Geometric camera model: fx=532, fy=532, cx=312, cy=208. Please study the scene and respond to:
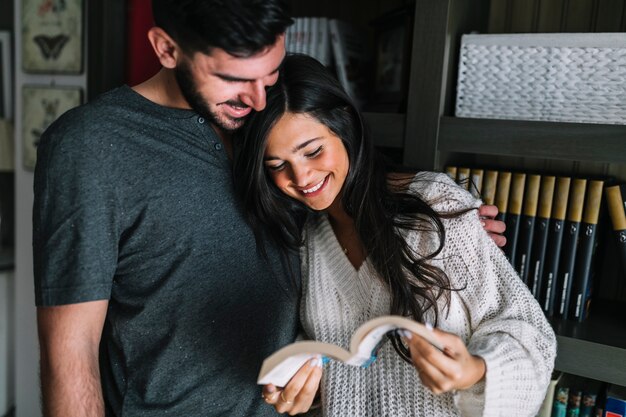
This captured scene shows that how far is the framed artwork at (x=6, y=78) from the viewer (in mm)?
2273

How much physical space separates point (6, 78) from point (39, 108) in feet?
1.62

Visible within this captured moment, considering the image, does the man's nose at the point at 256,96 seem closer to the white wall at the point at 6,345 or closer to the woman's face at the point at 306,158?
the woman's face at the point at 306,158

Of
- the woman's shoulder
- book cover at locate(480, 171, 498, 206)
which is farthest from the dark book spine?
the woman's shoulder

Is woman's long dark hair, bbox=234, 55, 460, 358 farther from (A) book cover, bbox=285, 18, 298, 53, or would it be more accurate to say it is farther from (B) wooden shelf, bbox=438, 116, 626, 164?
(A) book cover, bbox=285, 18, 298, 53

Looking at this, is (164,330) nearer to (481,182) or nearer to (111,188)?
(111,188)

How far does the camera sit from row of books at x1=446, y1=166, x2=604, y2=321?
1265 millimetres

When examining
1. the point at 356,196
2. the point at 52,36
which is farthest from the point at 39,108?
the point at 356,196

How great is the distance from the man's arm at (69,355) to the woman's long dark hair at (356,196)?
39 centimetres

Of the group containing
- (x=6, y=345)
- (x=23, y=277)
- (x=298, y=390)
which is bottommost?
(x=6, y=345)

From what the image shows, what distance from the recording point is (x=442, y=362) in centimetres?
84

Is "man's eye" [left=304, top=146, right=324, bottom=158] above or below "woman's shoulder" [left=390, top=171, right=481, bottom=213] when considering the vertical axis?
above

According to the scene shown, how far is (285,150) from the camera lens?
1.09 metres

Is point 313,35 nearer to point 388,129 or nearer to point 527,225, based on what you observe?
point 388,129

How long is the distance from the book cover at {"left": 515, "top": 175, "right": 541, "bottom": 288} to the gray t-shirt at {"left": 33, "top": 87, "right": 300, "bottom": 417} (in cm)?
59
